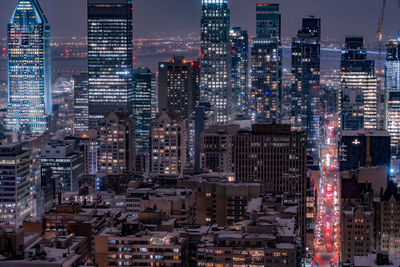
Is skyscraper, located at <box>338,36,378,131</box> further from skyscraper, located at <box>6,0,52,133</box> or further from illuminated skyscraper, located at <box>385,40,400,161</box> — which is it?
skyscraper, located at <box>6,0,52,133</box>

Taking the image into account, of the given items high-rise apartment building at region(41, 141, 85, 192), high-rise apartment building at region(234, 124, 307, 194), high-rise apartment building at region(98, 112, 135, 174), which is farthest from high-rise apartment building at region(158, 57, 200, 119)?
high-rise apartment building at region(234, 124, 307, 194)

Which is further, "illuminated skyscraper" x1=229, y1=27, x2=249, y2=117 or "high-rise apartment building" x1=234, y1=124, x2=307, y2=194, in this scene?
"illuminated skyscraper" x1=229, y1=27, x2=249, y2=117

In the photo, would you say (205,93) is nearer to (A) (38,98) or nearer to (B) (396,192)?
(A) (38,98)

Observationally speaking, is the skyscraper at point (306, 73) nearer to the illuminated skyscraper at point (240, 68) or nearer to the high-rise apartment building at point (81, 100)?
the illuminated skyscraper at point (240, 68)

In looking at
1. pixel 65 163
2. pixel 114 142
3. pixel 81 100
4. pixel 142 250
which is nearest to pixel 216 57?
pixel 81 100

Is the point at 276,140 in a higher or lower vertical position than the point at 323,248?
higher

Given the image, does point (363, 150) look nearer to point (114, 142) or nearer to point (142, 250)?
point (114, 142)

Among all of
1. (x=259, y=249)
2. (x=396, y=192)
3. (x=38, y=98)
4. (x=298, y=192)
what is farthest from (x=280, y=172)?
(x=38, y=98)
